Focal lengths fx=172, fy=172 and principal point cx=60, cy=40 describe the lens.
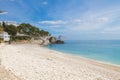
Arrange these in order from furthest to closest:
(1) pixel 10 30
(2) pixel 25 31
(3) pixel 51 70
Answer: (2) pixel 25 31
(1) pixel 10 30
(3) pixel 51 70

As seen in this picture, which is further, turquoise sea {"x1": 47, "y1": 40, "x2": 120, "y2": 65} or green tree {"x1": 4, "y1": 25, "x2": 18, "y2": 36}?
green tree {"x1": 4, "y1": 25, "x2": 18, "y2": 36}

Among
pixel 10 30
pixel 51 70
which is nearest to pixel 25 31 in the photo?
pixel 10 30

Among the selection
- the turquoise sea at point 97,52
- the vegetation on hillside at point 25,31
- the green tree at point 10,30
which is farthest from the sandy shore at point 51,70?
the vegetation on hillside at point 25,31

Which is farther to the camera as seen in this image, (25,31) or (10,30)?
(25,31)

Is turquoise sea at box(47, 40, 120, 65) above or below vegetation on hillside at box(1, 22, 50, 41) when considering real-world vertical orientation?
below

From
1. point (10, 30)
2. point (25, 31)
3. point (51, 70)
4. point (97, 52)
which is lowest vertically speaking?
point (97, 52)

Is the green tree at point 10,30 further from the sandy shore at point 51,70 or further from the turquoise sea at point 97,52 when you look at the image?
the sandy shore at point 51,70

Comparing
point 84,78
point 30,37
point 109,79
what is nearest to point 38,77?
point 84,78

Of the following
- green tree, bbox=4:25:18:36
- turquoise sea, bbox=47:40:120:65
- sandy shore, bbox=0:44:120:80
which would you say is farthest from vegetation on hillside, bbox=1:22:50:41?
sandy shore, bbox=0:44:120:80

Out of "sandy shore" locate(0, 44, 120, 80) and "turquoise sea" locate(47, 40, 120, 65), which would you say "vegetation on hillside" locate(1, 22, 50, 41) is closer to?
"turquoise sea" locate(47, 40, 120, 65)

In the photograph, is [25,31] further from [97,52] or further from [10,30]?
[97,52]

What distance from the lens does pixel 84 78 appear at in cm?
1008

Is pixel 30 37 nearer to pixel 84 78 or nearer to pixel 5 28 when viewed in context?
pixel 5 28

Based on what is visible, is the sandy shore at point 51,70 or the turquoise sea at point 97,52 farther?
the turquoise sea at point 97,52
